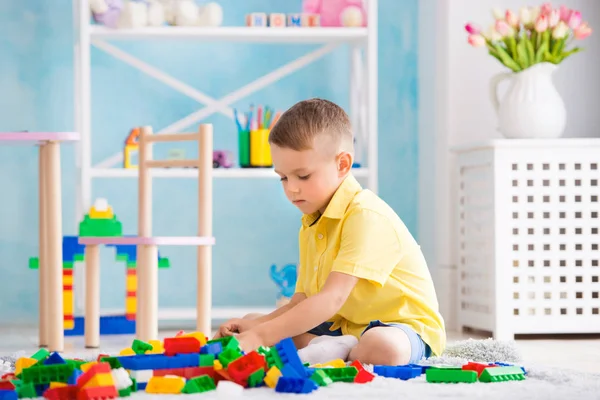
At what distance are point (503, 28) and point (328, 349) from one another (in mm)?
1386

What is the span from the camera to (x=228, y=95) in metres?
3.17

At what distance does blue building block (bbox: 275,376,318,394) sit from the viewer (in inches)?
50.9

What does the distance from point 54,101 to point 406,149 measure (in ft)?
4.13

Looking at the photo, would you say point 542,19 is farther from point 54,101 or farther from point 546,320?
point 54,101

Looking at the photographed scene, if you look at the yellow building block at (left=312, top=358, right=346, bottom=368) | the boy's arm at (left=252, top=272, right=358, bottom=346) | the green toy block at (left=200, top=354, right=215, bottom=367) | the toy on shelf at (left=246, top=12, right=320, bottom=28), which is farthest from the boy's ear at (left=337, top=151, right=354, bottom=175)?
the toy on shelf at (left=246, top=12, right=320, bottom=28)

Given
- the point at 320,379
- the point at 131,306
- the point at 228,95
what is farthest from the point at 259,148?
the point at 320,379

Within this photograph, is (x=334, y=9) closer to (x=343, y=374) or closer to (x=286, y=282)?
(x=286, y=282)

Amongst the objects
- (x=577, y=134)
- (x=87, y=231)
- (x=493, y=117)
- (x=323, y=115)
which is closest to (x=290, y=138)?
(x=323, y=115)

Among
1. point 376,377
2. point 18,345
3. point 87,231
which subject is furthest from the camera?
point 87,231

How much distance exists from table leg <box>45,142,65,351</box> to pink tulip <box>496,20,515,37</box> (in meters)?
1.29

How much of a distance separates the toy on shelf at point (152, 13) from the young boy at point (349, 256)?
1.29 m

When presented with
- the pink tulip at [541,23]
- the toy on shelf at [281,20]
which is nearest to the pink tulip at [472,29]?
the pink tulip at [541,23]

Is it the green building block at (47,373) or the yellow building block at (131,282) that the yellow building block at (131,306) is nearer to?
the yellow building block at (131,282)

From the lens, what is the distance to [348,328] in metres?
1.74
